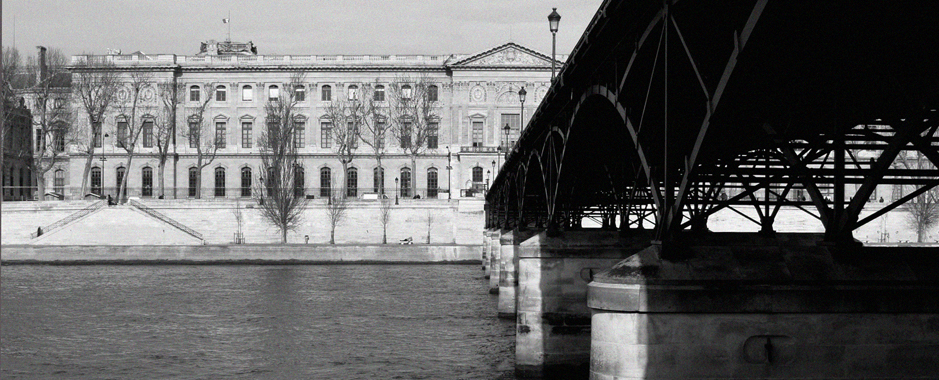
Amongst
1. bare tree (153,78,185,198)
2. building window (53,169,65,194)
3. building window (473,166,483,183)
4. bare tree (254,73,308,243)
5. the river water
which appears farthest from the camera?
building window (53,169,65,194)

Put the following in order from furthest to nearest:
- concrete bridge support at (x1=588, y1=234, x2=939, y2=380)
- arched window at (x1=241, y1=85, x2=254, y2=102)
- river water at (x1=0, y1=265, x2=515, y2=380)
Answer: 1. arched window at (x1=241, y1=85, x2=254, y2=102)
2. river water at (x1=0, y1=265, x2=515, y2=380)
3. concrete bridge support at (x1=588, y1=234, x2=939, y2=380)

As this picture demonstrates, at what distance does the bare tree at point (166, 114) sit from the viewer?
104m

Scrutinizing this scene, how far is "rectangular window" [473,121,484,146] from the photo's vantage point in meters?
115

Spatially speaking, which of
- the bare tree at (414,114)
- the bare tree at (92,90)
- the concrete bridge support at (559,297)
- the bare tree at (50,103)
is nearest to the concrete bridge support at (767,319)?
the concrete bridge support at (559,297)

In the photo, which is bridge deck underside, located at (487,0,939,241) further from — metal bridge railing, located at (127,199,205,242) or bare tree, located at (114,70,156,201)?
bare tree, located at (114,70,156,201)

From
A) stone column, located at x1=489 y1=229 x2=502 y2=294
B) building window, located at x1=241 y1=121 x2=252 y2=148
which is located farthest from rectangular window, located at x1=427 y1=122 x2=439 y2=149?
stone column, located at x1=489 y1=229 x2=502 y2=294

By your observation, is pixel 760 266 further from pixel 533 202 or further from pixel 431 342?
pixel 533 202

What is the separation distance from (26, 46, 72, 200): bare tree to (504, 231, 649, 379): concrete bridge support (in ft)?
240

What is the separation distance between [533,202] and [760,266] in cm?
2607

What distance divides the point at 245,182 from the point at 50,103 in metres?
20.3

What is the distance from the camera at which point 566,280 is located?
2653 centimetres

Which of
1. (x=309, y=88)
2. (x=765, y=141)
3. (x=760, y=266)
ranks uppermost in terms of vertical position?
(x=309, y=88)

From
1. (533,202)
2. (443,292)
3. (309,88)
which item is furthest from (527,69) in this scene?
(533,202)

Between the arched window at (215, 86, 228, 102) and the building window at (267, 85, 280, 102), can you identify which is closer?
the building window at (267, 85, 280, 102)
